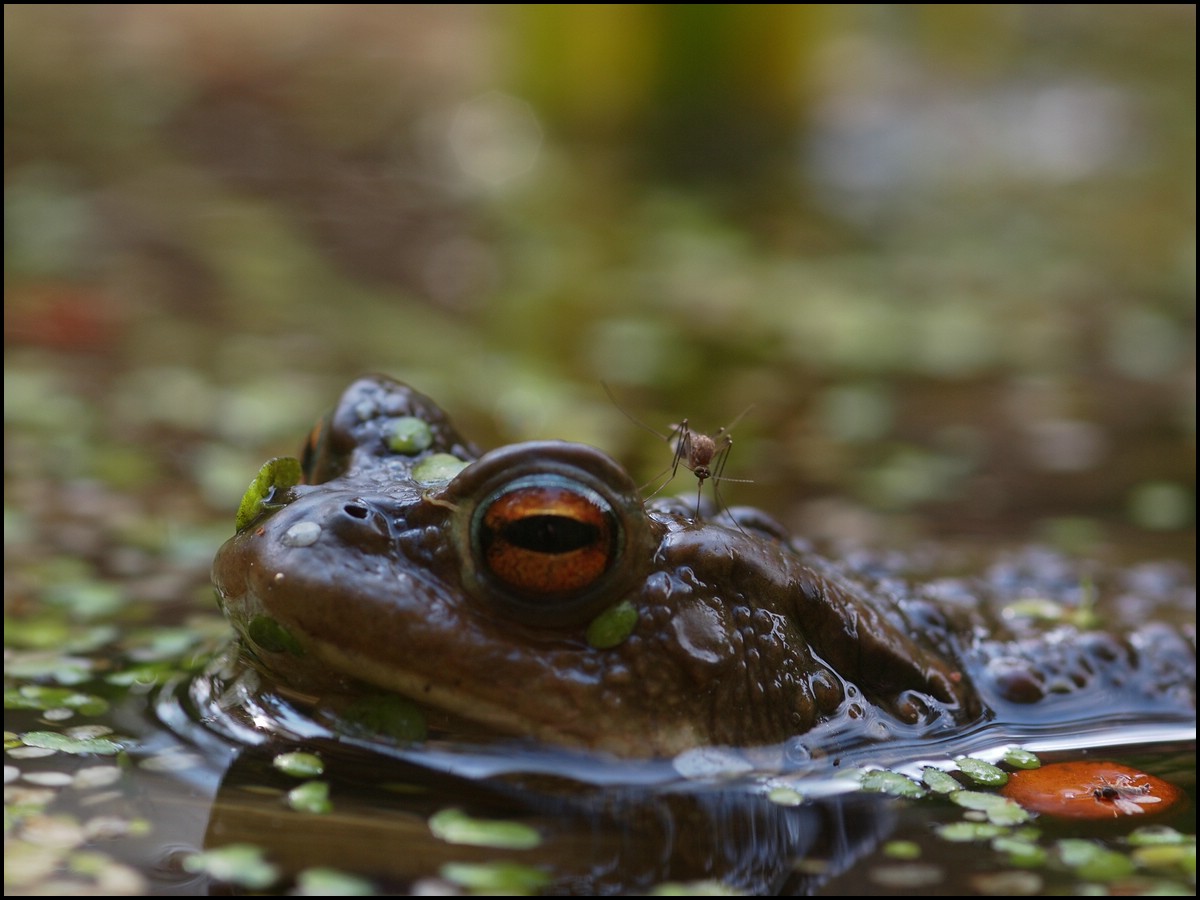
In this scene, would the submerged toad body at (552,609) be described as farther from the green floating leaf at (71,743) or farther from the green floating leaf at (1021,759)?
Answer: the green floating leaf at (71,743)

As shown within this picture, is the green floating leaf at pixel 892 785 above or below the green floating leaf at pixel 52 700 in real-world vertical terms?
below

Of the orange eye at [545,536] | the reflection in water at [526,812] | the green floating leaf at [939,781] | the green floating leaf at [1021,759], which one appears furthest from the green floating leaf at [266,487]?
the green floating leaf at [1021,759]

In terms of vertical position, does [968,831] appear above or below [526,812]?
below

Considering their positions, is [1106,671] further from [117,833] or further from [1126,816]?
[117,833]

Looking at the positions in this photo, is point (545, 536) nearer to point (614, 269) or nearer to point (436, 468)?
point (436, 468)

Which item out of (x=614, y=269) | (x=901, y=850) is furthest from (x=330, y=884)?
(x=614, y=269)
